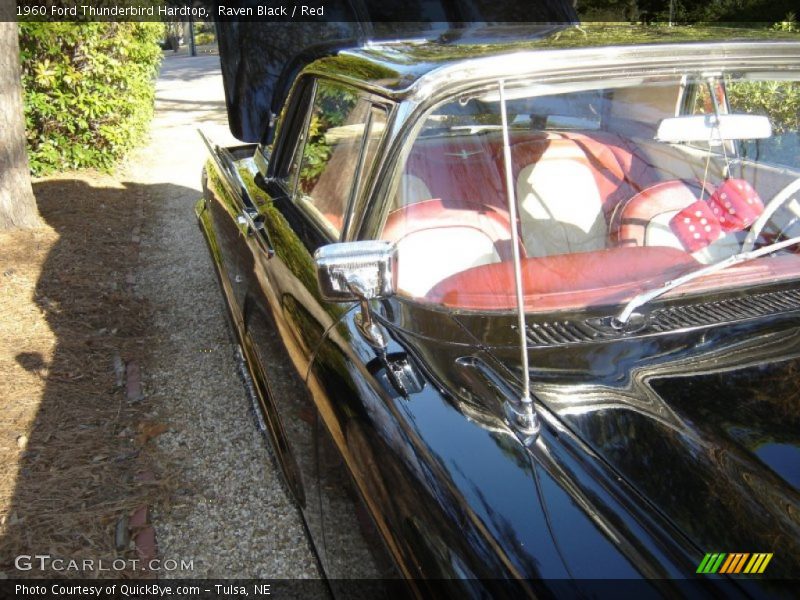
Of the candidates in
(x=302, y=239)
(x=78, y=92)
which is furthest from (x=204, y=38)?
(x=302, y=239)

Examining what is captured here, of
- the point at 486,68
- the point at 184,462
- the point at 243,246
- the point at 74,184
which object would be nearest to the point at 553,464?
the point at 486,68

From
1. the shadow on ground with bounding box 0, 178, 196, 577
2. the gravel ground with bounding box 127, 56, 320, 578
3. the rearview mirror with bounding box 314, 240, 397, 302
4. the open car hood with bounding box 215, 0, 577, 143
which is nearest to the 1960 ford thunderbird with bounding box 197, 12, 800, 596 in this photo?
the rearview mirror with bounding box 314, 240, 397, 302

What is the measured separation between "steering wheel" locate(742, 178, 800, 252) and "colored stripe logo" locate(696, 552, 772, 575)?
3.69ft

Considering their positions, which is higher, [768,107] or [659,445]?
[768,107]

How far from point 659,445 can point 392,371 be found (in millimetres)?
598

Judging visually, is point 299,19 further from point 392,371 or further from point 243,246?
point 392,371

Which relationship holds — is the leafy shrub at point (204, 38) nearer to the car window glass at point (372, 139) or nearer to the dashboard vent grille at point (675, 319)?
the car window glass at point (372, 139)

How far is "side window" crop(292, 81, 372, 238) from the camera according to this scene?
7.82ft

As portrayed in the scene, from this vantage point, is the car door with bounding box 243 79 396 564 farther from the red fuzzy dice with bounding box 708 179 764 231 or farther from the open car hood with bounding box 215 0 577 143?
the open car hood with bounding box 215 0 577 143

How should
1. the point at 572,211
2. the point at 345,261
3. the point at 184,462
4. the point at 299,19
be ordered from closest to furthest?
the point at 345,261 → the point at 572,211 → the point at 184,462 → the point at 299,19

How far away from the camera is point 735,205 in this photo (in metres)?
2.17

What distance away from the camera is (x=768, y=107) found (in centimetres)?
242

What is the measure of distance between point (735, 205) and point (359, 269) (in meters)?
1.20

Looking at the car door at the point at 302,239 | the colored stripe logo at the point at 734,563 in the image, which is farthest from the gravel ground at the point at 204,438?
the colored stripe logo at the point at 734,563
